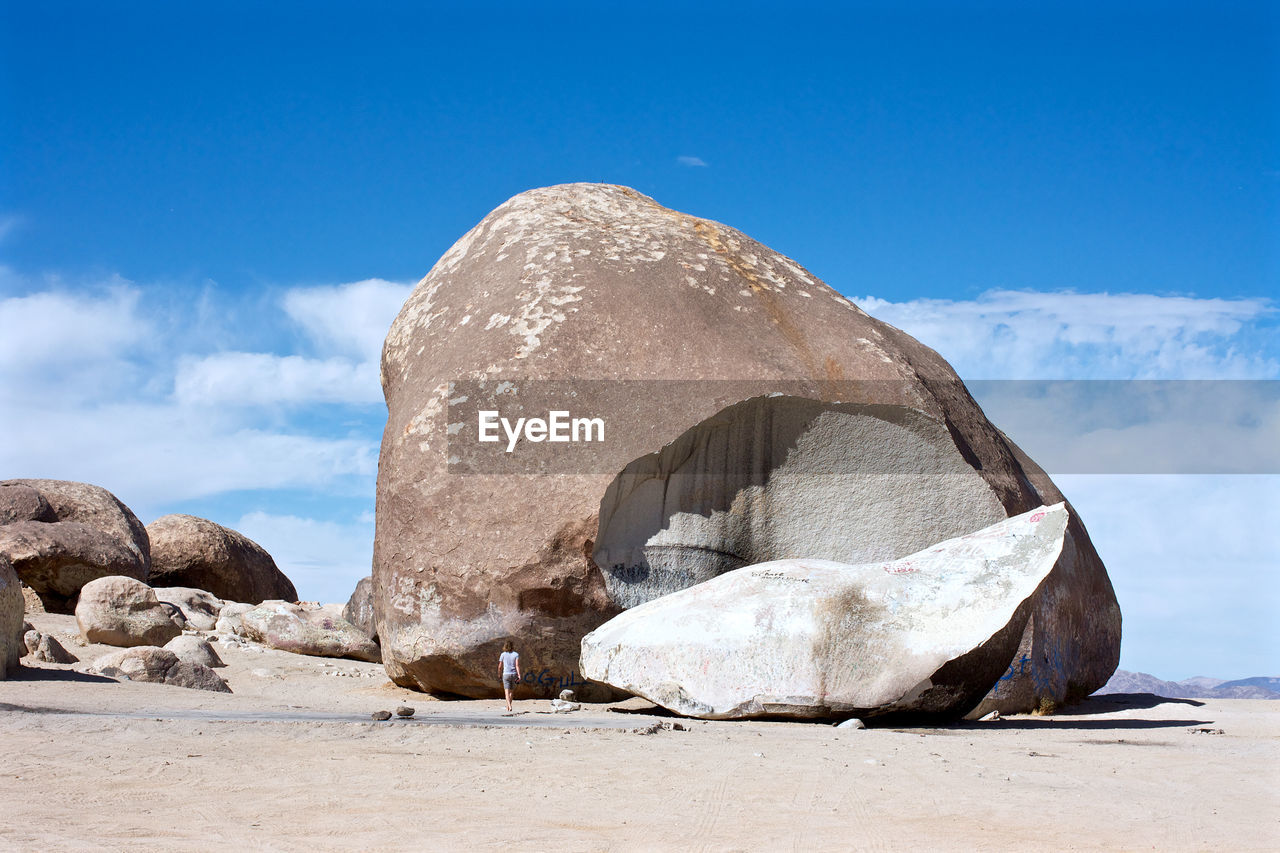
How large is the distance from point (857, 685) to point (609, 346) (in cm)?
339

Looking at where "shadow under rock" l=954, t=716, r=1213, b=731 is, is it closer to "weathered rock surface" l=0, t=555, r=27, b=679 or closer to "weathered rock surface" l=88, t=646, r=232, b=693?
"weathered rock surface" l=88, t=646, r=232, b=693

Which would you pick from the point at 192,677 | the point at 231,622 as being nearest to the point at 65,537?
the point at 231,622

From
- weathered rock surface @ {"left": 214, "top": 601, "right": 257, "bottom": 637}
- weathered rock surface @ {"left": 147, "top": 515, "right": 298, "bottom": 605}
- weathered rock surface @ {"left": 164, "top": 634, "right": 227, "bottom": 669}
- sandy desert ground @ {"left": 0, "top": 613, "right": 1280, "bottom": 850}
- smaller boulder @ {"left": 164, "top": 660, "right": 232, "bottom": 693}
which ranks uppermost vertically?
weathered rock surface @ {"left": 147, "top": 515, "right": 298, "bottom": 605}

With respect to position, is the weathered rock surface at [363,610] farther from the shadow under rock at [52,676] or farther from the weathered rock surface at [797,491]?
the weathered rock surface at [797,491]

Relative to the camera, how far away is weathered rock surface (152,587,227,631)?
43.9ft

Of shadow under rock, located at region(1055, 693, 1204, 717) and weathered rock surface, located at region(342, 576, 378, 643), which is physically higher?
weathered rock surface, located at region(342, 576, 378, 643)

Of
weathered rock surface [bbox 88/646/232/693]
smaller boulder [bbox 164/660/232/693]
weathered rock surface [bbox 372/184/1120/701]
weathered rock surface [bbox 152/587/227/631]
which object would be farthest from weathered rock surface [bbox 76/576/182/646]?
weathered rock surface [bbox 372/184/1120/701]

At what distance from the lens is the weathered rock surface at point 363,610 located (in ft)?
Result: 41.7

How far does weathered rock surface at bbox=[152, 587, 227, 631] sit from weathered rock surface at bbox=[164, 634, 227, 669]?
9.07 ft

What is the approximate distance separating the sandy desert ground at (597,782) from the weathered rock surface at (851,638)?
241mm

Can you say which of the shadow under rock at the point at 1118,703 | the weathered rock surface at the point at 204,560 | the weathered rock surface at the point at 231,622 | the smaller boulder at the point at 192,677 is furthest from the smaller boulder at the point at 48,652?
the weathered rock surface at the point at 204,560

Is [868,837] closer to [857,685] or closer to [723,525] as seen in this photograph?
[857,685]

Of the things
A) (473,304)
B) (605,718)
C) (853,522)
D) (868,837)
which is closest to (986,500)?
(853,522)

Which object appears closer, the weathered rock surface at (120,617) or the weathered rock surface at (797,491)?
the weathered rock surface at (797,491)
